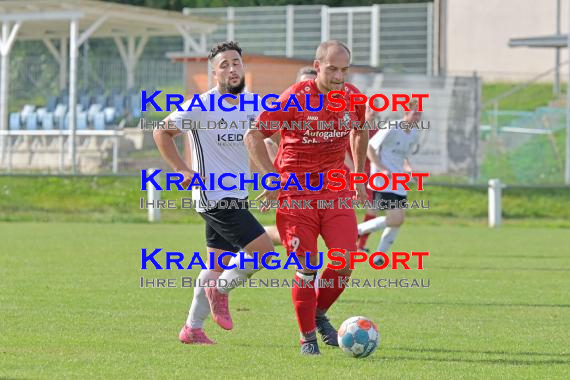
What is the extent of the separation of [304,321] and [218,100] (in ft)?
5.63

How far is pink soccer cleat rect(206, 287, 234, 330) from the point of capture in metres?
9.04

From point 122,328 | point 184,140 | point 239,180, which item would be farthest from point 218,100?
point 184,140

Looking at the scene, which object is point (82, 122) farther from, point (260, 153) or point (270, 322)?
point (260, 153)

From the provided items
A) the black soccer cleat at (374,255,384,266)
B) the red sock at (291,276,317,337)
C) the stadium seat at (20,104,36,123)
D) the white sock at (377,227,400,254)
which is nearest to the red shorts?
the red sock at (291,276,317,337)

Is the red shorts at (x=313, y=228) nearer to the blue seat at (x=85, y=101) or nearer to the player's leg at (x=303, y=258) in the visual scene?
the player's leg at (x=303, y=258)

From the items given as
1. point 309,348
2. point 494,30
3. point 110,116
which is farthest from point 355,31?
point 309,348

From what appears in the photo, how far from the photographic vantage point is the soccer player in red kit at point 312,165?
8.45 meters

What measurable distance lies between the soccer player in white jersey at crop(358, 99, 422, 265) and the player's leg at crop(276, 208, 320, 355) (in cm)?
719

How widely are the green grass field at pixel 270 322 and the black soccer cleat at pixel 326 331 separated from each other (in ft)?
0.67

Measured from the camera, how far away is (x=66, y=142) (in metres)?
29.7

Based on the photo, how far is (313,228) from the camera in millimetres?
8664

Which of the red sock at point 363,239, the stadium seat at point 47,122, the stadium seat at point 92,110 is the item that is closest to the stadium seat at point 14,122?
the stadium seat at point 47,122

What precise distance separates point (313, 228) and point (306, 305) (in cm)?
54

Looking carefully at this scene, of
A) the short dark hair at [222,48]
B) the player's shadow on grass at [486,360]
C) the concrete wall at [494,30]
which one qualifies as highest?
the concrete wall at [494,30]
